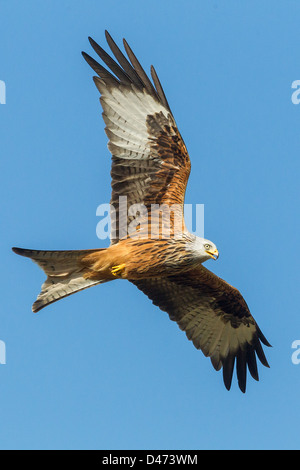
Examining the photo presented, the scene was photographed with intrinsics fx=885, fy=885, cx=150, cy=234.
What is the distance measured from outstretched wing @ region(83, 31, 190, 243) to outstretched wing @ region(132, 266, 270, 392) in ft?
5.64

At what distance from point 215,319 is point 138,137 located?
11.3 ft

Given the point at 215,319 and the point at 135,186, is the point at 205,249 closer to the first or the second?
the point at 135,186

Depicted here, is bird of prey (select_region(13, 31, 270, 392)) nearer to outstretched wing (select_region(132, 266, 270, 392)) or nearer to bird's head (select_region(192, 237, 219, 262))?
bird's head (select_region(192, 237, 219, 262))

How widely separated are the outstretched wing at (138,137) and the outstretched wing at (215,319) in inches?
67.7

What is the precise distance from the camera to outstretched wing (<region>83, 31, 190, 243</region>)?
12438mm

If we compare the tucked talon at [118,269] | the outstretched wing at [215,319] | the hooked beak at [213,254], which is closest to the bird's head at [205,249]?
the hooked beak at [213,254]

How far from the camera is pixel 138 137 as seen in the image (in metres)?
12.5

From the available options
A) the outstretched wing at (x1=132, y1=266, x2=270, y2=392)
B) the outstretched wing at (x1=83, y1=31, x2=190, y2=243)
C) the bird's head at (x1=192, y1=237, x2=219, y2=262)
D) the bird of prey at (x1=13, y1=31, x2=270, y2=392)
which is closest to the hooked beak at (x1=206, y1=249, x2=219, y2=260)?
the bird's head at (x1=192, y1=237, x2=219, y2=262)

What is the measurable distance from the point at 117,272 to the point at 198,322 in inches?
89.3

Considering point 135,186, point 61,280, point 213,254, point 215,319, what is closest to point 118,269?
point 61,280

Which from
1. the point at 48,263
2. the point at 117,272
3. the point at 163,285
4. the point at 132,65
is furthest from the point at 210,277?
the point at 132,65
